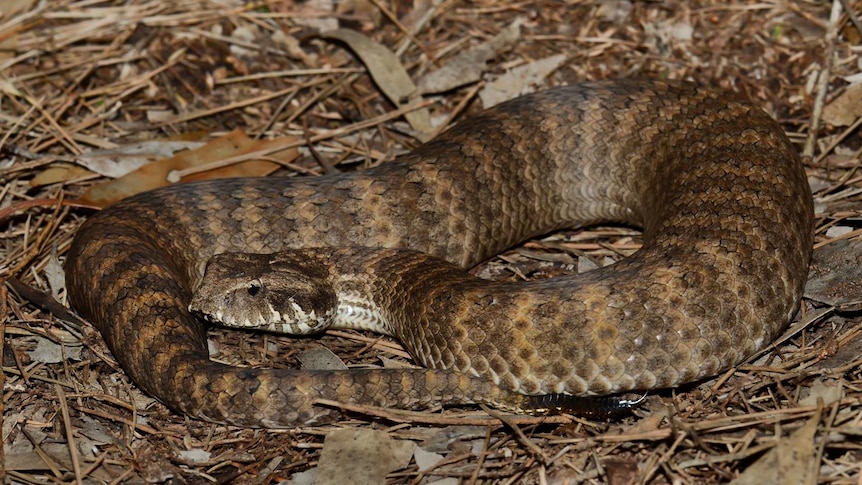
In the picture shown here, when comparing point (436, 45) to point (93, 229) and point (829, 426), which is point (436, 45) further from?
point (829, 426)

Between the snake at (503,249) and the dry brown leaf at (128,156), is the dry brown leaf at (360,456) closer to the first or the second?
the snake at (503,249)

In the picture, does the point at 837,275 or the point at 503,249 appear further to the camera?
the point at 503,249

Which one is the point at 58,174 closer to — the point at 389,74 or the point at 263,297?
the point at 263,297

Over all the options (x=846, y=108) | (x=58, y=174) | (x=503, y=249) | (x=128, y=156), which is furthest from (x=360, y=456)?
(x=846, y=108)

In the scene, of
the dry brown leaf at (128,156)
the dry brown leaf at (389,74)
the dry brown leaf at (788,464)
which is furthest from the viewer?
the dry brown leaf at (389,74)

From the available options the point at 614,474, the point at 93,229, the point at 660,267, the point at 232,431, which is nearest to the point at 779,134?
the point at 660,267

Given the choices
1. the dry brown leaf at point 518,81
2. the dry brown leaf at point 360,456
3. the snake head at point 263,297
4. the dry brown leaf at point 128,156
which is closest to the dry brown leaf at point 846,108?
the dry brown leaf at point 518,81
